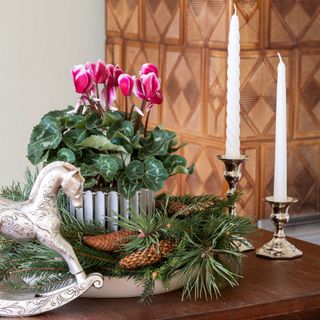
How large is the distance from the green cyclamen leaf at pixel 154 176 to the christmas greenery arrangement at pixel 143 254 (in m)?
0.05

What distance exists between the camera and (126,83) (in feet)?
4.88

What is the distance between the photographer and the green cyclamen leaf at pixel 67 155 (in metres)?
1.45

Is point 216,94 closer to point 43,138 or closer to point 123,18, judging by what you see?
point 123,18

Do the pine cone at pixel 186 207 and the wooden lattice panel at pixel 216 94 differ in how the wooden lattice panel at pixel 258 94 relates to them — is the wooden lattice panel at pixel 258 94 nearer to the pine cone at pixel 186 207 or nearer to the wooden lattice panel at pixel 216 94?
the wooden lattice panel at pixel 216 94

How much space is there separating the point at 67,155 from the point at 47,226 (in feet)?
0.54

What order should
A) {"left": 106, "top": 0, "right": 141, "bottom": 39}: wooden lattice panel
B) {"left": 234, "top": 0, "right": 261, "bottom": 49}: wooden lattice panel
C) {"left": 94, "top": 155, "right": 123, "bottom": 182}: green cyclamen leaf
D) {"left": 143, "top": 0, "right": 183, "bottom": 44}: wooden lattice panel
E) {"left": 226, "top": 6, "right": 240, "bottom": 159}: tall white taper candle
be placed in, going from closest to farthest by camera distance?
{"left": 94, "top": 155, "right": 123, "bottom": 182}: green cyclamen leaf
{"left": 226, "top": 6, "right": 240, "bottom": 159}: tall white taper candle
{"left": 234, "top": 0, "right": 261, "bottom": 49}: wooden lattice panel
{"left": 143, "top": 0, "right": 183, "bottom": 44}: wooden lattice panel
{"left": 106, "top": 0, "right": 141, "bottom": 39}: wooden lattice panel

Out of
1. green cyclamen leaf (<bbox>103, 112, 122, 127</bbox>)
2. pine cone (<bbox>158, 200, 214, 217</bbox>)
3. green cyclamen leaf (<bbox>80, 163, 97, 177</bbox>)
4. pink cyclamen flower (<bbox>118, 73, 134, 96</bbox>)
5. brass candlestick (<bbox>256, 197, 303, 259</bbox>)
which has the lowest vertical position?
brass candlestick (<bbox>256, 197, 303, 259</bbox>)

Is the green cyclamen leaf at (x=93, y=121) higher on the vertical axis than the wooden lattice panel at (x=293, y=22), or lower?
lower

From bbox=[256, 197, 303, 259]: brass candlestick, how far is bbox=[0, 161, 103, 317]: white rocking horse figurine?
1.36 ft

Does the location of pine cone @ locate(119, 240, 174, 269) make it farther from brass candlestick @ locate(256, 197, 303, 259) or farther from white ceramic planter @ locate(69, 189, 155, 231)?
brass candlestick @ locate(256, 197, 303, 259)

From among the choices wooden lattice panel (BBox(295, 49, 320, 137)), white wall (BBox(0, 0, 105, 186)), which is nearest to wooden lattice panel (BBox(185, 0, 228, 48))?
wooden lattice panel (BBox(295, 49, 320, 137))

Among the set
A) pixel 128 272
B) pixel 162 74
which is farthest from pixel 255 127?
pixel 128 272

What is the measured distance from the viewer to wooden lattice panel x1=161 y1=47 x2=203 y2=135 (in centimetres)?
250

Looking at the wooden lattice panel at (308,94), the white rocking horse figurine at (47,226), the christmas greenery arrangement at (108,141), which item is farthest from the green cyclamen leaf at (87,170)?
the wooden lattice panel at (308,94)
